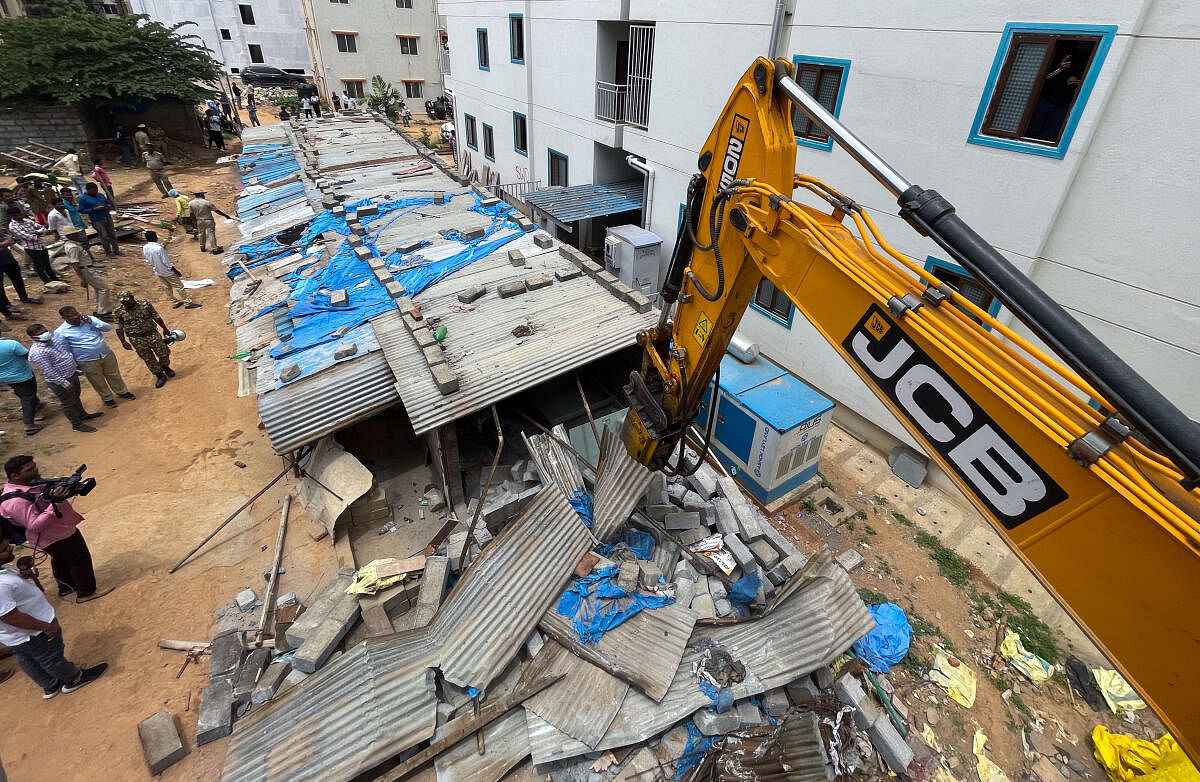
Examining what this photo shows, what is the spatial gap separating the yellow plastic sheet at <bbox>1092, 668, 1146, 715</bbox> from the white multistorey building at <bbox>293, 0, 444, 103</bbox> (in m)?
48.0

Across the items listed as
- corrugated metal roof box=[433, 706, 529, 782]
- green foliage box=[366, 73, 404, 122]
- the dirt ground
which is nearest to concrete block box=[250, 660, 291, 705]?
the dirt ground

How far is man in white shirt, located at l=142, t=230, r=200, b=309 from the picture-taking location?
1405cm

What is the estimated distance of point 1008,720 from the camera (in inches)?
267

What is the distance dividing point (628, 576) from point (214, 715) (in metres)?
4.86

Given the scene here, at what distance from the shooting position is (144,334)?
11.4m

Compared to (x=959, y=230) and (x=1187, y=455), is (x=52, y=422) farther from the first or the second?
(x=1187, y=455)

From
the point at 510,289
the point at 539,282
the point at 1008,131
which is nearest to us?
the point at 1008,131

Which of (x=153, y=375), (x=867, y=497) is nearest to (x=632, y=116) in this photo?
(x=867, y=497)

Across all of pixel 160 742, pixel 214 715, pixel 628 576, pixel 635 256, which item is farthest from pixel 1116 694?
pixel 635 256

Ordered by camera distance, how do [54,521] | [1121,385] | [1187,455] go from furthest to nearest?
[54,521]
[1121,385]
[1187,455]

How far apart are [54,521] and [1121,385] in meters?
9.90

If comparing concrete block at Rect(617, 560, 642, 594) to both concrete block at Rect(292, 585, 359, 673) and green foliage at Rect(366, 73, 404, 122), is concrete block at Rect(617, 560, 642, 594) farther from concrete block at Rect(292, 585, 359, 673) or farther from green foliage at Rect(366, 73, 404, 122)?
green foliage at Rect(366, 73, 404, 122)

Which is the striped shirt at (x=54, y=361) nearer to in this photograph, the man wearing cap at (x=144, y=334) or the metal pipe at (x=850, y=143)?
the man wearing cap at (x=144, y=334)

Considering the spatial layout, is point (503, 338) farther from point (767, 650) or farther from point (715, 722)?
point (715, 722)
